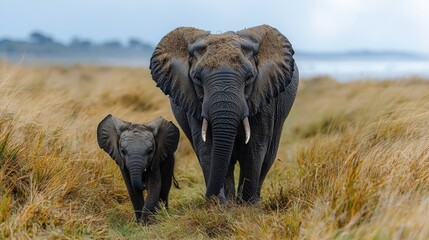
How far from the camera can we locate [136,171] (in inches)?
345

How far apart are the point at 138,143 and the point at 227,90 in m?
1.67

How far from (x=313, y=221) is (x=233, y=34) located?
2.44m

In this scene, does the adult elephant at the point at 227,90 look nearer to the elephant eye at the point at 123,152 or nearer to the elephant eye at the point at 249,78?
the elephant eye at the point at 249,78

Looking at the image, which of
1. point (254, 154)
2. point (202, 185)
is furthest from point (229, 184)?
point (202, 185)

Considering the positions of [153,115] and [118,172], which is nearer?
[118,172]

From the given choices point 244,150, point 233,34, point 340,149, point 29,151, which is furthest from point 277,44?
point 29,151

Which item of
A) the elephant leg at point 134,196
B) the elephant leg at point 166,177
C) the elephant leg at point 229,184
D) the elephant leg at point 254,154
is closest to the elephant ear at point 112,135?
the elephant leg at point 134,196

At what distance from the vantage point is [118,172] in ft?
34.4

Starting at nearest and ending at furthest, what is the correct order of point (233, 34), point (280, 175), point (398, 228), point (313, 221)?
point (398, 228) < point (313, 221) < point (233, 34) < point (280, 175)

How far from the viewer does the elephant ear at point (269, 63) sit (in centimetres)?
814

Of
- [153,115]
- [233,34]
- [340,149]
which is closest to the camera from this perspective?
[233,34]

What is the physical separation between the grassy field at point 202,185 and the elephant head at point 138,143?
0.45 metres

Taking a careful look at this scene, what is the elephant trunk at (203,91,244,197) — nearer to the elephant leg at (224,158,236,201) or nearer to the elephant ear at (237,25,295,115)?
the elephant ear at (237,25,295,115)

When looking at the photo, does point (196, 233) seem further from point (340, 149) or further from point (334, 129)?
point (334, 129)
